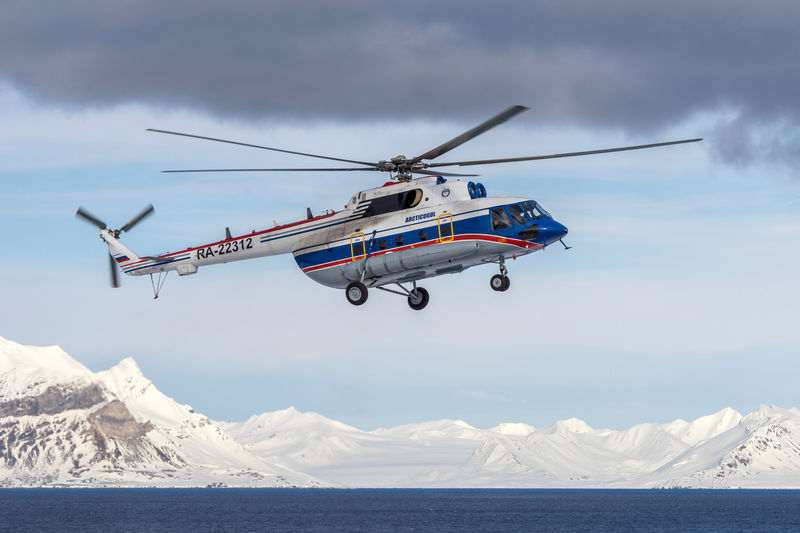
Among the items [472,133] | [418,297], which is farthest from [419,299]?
[472,133]

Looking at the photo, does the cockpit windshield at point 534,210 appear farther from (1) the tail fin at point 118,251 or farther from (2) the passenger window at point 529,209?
(1) the tail fin at point 118,251

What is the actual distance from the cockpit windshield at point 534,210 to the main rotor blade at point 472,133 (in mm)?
5554

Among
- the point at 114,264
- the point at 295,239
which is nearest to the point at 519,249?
the point at 295,239

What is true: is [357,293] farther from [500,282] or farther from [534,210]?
[534,210]

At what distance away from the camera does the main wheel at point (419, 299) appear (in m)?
59.8

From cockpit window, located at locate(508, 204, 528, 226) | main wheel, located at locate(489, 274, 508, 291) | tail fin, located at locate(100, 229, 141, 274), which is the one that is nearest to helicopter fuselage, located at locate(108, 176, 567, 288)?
cockpit window, located at locate(508, 204, 528, 226)

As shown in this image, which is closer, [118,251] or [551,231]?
[551,231]

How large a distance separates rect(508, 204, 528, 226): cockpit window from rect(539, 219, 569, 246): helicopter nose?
39.1 inches

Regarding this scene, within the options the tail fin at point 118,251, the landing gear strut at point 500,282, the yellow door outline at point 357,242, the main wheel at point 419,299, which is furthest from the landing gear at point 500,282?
the tail fin at point 118,251

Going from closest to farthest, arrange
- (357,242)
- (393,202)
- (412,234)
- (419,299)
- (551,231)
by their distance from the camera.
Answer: (551,231) < (412,234) < (393,202) < (357,242) < (419,299)

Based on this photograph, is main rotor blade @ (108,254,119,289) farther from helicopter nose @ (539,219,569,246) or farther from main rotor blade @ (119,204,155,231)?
helicopter nose @ (539,219,569,246)

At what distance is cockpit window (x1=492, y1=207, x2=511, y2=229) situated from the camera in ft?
181

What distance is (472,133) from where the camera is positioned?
48.7 metres

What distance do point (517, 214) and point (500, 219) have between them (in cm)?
97
